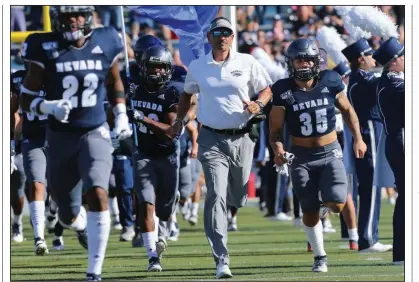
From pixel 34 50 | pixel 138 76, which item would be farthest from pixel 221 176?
pixel 34 50

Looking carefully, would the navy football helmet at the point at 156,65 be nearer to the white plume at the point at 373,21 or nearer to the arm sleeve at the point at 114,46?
the arm sleeve at the point at 114,46

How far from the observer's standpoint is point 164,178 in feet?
35.5

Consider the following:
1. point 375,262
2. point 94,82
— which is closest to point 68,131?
point 94,82

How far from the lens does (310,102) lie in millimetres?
10430

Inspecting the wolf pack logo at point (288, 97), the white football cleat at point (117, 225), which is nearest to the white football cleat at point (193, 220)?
the white football cleat at point (117, 225)

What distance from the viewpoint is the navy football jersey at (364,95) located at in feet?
40.4

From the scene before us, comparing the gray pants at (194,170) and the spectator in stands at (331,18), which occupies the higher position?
the spectator in stands at (331,18)

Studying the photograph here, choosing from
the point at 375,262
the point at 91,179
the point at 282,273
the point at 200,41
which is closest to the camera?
the point at 91,179

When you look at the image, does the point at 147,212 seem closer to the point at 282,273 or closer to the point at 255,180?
the point at 282,273

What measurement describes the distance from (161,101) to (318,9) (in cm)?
1216

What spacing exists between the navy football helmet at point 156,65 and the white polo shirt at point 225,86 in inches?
16.0

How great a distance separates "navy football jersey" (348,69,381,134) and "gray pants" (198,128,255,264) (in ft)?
7.10

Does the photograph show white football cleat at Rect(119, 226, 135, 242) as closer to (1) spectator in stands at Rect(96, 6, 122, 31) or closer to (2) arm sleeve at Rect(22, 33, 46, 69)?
(2) arm sleeve at Rect(22, 33, 46, 69)

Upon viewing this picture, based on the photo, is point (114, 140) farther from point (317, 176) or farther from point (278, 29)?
point (278, 29)
